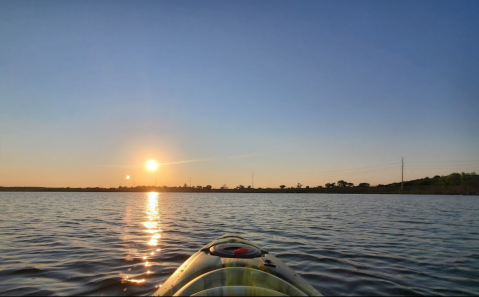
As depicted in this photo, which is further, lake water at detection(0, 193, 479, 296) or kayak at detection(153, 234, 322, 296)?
lake water at detection(0, 193, 479, 296)

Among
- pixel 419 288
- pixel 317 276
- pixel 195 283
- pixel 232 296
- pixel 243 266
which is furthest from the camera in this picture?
pixel 317 276

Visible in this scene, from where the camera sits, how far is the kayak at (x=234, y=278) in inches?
126

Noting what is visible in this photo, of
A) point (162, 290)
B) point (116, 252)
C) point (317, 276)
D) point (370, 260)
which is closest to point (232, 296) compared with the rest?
point (162, 290)

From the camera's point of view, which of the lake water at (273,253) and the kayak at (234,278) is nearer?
the kayak at (234,278)

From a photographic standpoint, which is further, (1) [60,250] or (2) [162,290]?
(1) [60,250]

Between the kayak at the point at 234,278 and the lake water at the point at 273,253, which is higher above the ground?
the kayak at the point at 234,278

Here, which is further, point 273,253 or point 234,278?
point 273,253

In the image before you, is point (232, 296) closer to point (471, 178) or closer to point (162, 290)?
point (162, 290)

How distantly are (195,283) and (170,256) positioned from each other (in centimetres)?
578

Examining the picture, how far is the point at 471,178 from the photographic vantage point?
385 feet

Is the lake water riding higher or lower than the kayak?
lower

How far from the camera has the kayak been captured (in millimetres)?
3189

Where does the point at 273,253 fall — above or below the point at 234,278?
below

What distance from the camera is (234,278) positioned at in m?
3.89
